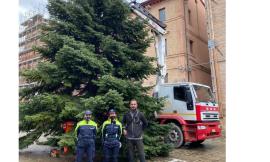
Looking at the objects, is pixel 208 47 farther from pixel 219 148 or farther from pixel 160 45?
pixel 219 148

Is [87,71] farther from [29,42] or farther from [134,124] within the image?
[29,42]

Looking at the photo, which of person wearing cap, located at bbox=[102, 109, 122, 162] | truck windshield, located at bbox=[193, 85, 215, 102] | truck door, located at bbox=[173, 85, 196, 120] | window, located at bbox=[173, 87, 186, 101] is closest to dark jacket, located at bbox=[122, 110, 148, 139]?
person wearing cap, located at bbox=[102, 109, 122, 162]

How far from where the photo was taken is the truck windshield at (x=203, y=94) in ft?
25.6

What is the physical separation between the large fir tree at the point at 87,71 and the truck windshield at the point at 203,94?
1.59 m

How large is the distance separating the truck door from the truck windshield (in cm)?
25

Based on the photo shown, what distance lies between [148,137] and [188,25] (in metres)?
9.91

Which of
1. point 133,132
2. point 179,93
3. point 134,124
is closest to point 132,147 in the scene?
point 133,132

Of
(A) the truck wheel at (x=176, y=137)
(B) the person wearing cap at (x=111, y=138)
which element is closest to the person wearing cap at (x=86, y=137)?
(B) the person wearing cap at (x=111, y=138)

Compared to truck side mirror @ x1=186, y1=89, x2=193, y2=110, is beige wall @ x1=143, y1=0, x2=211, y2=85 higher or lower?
higher

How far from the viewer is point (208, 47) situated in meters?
13.6

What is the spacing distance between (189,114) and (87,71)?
3127 millimetres

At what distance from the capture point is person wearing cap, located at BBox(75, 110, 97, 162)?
16.8 feet

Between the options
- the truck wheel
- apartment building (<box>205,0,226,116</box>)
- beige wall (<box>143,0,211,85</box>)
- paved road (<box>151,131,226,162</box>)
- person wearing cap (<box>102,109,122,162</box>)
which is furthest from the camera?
beige wall (<box>143,0,211,85</box>)

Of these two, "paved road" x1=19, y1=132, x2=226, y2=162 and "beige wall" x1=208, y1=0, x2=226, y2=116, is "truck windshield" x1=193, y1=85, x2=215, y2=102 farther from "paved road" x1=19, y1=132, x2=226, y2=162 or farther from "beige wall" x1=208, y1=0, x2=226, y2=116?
"beige wall" x1=208, y1=0, x2=226, y2=116
